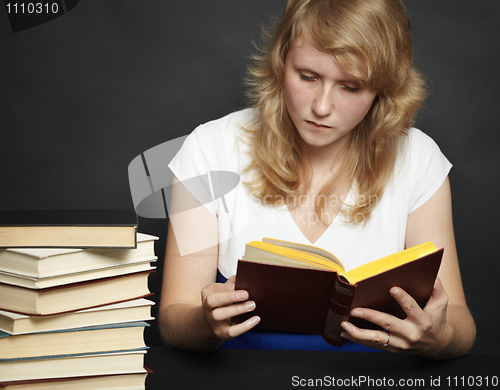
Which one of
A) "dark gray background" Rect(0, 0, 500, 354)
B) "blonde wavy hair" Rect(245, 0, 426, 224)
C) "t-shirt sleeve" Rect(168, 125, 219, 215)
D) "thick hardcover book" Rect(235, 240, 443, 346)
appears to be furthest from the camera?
"dark gray background" Rect(0, 0, 500, 354)

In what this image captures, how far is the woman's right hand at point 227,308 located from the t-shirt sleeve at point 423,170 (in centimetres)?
84

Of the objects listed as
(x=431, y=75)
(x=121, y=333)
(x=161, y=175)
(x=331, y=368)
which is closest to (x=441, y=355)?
(x=331, y=368)

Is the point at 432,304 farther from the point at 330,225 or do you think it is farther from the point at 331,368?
the point at 330,225

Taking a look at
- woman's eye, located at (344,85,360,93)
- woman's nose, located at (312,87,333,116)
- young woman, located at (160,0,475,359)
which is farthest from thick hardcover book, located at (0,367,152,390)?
woman's eye, located at (344,85,360,93)

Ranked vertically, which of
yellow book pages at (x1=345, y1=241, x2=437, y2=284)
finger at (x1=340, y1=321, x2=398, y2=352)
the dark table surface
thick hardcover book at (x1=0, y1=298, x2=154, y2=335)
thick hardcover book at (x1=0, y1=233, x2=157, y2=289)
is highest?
thick hardcover book at (x1=0, y1=233, x2=157, y2=289)

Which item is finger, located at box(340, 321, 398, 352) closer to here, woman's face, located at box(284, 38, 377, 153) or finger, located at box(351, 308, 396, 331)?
finger, located at box(351, 308, 396, 331)

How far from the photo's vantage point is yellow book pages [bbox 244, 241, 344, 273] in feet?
3.44

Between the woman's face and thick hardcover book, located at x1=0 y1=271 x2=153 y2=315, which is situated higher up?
the woman's face

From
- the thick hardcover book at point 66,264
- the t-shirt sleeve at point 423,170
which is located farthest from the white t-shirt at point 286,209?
the thick hardcover book at point 66,264

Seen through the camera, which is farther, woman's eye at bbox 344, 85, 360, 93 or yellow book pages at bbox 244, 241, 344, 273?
woman's eye at bbox 344, 85, 360, 93

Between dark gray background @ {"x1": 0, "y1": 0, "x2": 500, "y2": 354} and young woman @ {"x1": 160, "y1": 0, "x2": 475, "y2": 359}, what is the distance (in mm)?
717

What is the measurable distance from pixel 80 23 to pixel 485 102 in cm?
195

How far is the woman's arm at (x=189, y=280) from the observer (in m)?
1.26

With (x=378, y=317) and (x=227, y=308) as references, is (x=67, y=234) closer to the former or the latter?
(x=227, y=308)
